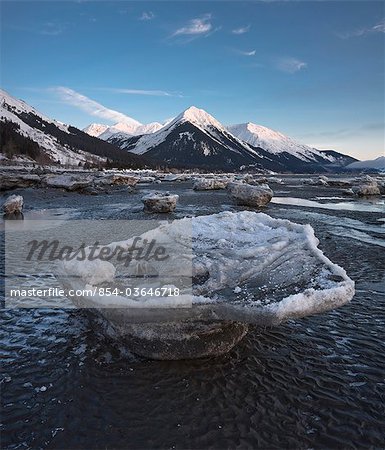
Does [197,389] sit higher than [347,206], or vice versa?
[347,206]

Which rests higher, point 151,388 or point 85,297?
point 85,297

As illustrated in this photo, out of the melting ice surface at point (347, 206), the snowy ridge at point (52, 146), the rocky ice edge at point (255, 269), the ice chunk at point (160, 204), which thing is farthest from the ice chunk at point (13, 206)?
the snowy ridge at point (52, 146)

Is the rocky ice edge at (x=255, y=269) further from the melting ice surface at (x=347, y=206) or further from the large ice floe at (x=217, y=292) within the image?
the melting ice surface at (x=347, y=206)

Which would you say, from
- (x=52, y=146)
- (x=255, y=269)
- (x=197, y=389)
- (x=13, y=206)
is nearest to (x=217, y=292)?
(x=255, y=269)

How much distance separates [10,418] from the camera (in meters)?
4.58

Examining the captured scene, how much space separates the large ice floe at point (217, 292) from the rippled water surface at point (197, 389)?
0.40 m

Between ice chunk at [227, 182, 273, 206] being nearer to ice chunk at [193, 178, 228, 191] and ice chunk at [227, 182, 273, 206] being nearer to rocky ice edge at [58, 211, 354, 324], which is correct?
ice chunk at [193, 178, 228, 191]

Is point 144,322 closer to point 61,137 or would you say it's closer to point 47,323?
point 47,323

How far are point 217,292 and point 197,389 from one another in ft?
5.13

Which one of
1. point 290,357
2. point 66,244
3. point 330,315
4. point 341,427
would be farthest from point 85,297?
point 66,244

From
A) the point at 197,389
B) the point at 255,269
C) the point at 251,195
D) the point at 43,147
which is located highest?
the point at 43,147

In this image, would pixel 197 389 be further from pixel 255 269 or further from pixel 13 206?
pixel 13 206

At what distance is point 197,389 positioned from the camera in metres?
5.15

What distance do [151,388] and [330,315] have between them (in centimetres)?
464
